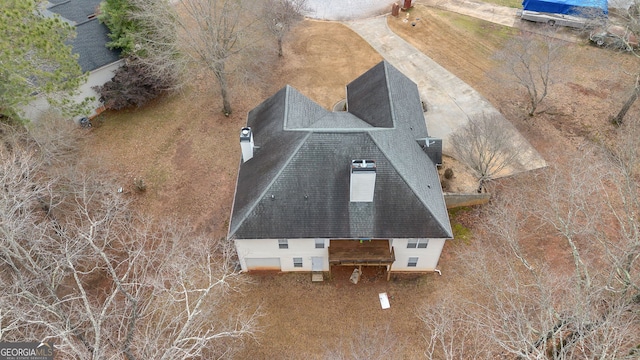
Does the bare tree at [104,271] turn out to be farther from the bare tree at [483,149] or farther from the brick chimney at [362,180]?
the bare tree at [483,149]

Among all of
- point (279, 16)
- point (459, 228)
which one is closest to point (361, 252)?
point (459, 228)

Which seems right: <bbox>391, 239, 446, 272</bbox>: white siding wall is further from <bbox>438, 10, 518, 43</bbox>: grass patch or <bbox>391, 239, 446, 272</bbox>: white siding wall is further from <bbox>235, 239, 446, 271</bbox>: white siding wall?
<bbox>438, 10, 518, 43</bbox>: grass patch

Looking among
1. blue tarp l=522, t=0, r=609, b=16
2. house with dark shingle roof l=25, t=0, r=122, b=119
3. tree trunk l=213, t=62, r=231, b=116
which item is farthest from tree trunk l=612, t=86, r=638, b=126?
house with dark shingle roof l=25, t=0, r=122, b=119

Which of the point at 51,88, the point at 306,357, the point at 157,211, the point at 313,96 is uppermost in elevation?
the point at 51,88

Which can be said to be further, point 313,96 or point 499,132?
point 313,96

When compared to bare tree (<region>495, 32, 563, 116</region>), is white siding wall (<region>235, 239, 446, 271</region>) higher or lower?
lower

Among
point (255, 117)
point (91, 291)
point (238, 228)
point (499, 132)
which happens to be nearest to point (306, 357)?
point (238, 228)

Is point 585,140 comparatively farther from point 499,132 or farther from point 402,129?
point 402,129
